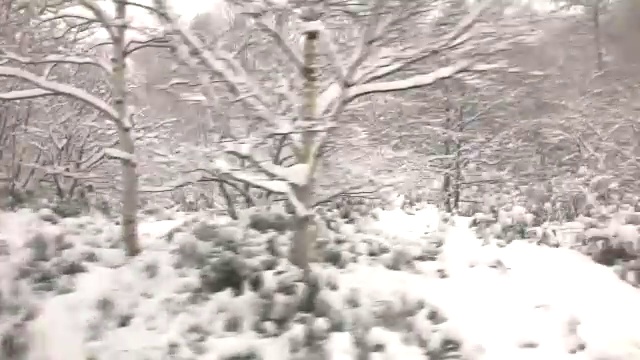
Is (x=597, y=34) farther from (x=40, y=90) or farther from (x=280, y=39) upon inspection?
(x=40, y=90)

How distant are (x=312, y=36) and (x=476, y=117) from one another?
28.8ft

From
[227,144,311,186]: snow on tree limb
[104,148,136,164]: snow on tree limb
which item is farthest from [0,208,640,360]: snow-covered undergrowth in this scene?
[104,148,136,164]: snow on tree limb

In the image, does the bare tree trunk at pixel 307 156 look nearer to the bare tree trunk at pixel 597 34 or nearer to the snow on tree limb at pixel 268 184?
the snow on tree limb at pixel 268 184

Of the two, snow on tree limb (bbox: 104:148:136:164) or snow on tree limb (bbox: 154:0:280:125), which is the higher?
snow on tree limb (bbox: 154:0:280:125)

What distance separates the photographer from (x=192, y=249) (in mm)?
8133

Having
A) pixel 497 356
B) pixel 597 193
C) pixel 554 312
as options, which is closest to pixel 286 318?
pixel 497 356

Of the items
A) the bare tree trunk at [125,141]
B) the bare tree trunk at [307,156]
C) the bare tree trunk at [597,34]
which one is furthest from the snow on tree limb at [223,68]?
the bare tree trunk at [597,34]

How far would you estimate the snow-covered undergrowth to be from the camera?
5.91m

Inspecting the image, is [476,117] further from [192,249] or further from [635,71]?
[192,249]

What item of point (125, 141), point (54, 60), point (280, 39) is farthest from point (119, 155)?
point (280, 39)

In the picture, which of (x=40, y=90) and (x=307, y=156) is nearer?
(x=307, y=156)

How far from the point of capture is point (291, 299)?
6711 mm

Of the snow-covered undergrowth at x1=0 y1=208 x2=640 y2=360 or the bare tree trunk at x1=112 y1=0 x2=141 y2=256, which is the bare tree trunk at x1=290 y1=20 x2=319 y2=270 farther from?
the bare tree trunk at x1=112 y1=0 x2=141 y2=256

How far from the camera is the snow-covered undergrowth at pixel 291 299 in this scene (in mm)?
5910
